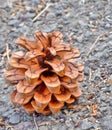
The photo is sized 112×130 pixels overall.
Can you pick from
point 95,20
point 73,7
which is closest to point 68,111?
point 95,20

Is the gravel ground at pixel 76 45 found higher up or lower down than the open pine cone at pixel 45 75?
lower down

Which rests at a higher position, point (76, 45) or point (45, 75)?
point (45, 75)

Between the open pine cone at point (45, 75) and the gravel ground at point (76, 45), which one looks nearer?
the open pine cone at point (45, 75)

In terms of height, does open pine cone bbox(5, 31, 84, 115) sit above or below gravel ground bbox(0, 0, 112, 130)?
above

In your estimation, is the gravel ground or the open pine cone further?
the gravel ground

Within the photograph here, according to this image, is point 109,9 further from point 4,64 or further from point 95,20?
point 4,64

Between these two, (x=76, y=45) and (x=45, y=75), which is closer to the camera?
(x=45, y=75)
